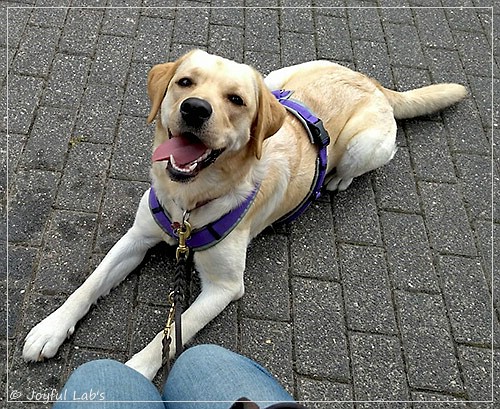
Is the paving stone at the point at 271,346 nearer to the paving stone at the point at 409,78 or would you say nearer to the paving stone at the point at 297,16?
the paving stone at the point at 409,78

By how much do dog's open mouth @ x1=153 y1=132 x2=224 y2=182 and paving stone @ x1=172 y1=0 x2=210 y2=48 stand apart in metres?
2.30

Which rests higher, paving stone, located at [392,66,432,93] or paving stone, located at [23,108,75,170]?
paving stone, located at [23,108,75,170]

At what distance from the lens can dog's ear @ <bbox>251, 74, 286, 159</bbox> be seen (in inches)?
121

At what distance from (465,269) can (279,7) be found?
2990 mm

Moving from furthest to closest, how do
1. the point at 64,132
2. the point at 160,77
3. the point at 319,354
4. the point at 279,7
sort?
the point at 279,7 < the point at 64,132 < the point at 319,354 < the point at 160,77

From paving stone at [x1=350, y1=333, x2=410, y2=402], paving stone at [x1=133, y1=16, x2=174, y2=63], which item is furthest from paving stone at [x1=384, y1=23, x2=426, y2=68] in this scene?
paving stone at [x1=350, y1=333, x2=410, y2=402]

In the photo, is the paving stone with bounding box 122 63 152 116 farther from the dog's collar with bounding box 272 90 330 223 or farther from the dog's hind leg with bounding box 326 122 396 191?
the dog's hind leg with bounding box 326 122 396 191

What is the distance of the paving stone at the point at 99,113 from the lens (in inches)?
165

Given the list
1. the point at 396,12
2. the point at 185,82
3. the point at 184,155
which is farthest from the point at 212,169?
the point at 396,12

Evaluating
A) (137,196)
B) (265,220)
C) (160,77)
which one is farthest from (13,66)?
(265,220)

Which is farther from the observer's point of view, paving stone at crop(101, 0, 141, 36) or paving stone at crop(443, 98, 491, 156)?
paving stone at crop(101, 0, 141, 36)

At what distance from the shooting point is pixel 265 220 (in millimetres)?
3639

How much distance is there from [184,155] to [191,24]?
2622 millimetres

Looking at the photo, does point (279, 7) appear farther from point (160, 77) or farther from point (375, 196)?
point (160, 77)
